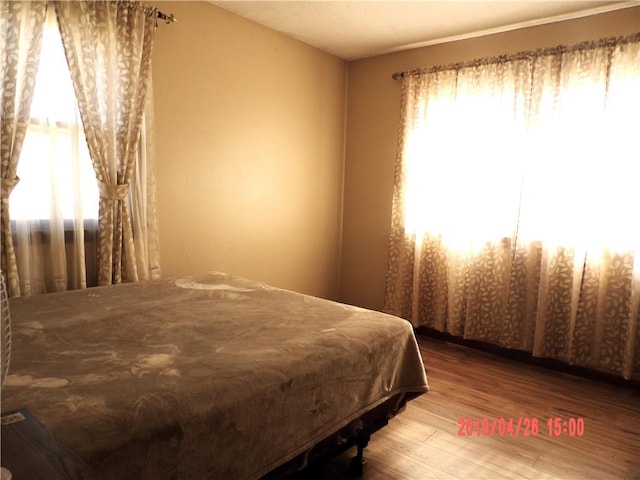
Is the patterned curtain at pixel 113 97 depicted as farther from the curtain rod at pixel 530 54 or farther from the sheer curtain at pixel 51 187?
the curtain rod at pixel 530 54

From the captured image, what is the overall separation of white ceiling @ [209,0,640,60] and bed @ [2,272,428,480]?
7.05 ft

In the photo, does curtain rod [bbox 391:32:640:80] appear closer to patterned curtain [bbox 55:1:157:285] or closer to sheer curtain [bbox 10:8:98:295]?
patterned curtain [bbox 55:1:157:285]

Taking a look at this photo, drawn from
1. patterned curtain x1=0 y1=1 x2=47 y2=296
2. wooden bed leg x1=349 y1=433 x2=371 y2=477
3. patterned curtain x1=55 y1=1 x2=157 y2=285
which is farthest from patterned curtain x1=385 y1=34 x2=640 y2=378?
patterned curtain x1=0 y1=1 x2=47 y2=296

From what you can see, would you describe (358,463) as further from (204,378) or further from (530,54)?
(530,54)

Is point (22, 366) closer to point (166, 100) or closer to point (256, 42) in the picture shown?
point (166, 100)

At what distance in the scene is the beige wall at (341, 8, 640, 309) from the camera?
374cm

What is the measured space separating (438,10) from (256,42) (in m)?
1.40

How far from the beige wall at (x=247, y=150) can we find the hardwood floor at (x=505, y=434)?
1.66m

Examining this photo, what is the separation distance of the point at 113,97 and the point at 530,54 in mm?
2878

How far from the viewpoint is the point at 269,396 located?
1.21m

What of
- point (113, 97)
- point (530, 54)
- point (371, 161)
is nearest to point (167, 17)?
point (113, 97)

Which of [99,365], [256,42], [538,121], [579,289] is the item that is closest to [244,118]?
[256,42]

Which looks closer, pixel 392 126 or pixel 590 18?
pixel 590 18

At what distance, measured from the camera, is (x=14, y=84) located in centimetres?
204
